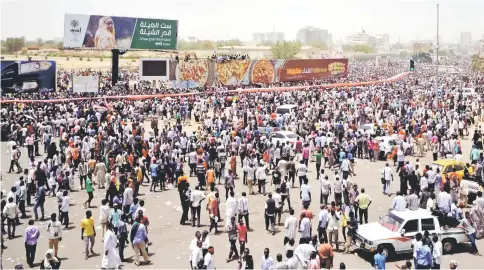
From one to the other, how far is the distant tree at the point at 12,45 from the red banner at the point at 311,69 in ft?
315

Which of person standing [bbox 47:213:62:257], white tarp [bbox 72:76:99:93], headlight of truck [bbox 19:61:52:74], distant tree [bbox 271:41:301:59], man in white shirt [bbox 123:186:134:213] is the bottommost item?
person standing [bbox 47:213:62:257]

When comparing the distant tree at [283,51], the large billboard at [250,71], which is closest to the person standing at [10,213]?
the large billboard at [250,71]

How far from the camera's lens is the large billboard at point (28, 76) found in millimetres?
38625

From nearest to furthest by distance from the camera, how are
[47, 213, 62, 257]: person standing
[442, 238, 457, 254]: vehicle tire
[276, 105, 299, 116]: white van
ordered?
1. [47, 213, 62, 257]: person standing
2. [442, 238, 457, 254]: vehicle tire
3. [276, 105, 299, 116]: white van

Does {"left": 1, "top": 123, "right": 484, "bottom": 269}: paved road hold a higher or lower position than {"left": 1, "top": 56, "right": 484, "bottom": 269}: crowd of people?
lower

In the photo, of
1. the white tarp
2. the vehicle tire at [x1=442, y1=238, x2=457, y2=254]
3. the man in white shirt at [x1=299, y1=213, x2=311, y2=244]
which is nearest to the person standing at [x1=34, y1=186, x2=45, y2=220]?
the man in white shirt at [x1=299, y1=213, x2=311, y2=244]

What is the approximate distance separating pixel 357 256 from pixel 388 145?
12.0 meters

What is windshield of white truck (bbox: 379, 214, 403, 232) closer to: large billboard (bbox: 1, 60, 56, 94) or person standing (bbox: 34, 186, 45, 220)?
person standing (bbox: 34, 186, 45, 220)

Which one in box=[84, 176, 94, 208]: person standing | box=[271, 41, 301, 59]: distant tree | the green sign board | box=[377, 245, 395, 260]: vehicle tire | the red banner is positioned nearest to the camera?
box=[377, 245, 395, 260]: vehicle tire

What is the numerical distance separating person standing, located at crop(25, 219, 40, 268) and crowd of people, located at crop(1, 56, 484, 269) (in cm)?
3

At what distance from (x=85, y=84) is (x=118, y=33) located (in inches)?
274

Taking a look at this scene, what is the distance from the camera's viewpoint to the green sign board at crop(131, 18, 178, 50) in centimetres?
4506

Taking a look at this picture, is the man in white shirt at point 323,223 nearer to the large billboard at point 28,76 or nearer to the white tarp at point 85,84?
the white tarp at point 85,84

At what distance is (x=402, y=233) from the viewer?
12.0m
